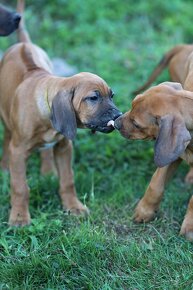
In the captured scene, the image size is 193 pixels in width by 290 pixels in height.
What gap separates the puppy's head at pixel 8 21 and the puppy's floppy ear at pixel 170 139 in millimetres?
2640

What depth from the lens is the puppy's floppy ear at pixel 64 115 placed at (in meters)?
4.67

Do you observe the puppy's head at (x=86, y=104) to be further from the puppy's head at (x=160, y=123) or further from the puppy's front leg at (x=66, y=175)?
the puppy's front leg at (x=66, y=175)

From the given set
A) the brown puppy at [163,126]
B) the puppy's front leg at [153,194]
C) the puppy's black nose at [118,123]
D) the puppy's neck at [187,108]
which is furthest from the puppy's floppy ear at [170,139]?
the puppy's front leg at [153,194]

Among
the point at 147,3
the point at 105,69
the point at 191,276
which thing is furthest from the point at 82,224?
the point at 147,3

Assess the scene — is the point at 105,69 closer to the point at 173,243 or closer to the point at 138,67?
the point at 138,67

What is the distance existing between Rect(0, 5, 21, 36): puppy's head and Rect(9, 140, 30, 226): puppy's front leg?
1.70 meters

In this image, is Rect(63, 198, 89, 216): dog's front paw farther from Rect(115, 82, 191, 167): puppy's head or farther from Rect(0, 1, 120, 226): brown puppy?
Rect(115, 82, 191, 167): puppy's head

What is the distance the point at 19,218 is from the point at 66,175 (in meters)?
0.61

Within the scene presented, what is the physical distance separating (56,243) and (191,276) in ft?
3.62

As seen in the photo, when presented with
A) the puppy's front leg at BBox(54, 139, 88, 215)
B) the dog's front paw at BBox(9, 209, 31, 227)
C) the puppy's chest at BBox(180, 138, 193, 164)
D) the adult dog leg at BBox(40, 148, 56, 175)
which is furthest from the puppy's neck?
the adult dog leg at BBox(40, 148, 56, 175)

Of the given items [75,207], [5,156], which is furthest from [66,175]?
[5,156]

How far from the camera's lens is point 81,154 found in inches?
252

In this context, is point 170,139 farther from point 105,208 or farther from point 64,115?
point 105,208

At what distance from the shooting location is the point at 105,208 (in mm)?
5414
